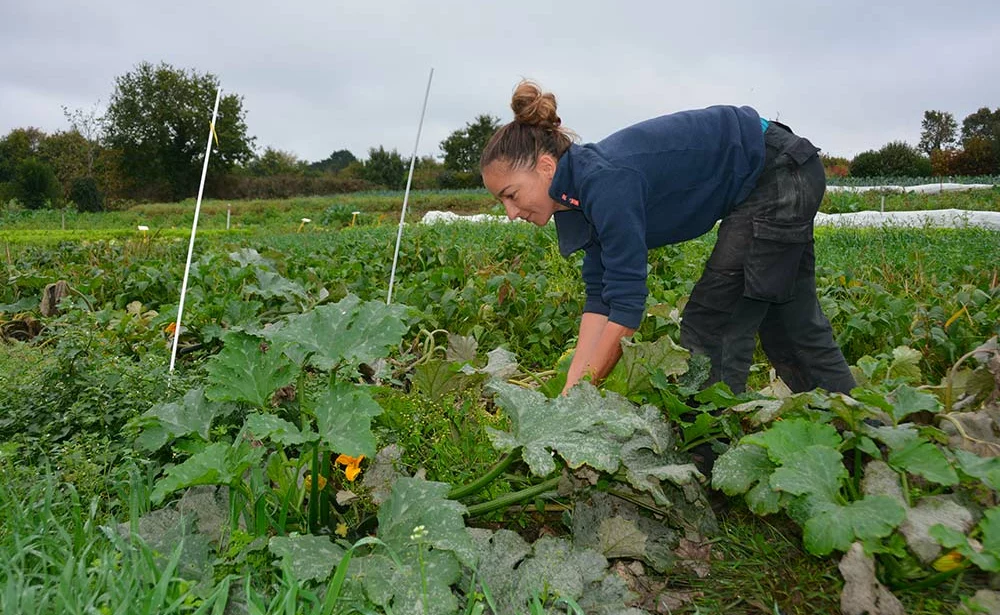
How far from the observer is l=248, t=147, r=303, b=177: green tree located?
4991 centimetres

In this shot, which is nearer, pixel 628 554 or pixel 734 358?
pixel 628 554

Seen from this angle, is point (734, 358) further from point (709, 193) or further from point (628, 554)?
point (628, 554)

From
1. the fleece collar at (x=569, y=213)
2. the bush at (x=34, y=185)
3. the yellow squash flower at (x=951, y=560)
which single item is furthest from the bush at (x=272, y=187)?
the yellow squash flower at (x=951, y=560)

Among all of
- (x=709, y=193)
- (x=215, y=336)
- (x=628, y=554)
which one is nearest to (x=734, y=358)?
(x=709, y=193)

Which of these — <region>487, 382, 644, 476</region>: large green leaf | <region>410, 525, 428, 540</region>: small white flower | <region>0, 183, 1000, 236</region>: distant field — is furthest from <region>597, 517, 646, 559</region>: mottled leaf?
<region>0, 183, 1000, 236</region>: distant field

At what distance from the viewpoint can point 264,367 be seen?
5.63ft

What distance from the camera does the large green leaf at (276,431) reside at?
56.4 inches

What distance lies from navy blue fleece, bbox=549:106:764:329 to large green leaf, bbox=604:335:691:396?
0.94 ft

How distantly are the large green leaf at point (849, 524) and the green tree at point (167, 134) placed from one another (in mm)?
38864

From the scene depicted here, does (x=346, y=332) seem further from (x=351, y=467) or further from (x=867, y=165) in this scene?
(x=867, y=165)

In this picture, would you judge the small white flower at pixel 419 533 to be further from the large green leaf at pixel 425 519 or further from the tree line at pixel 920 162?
the tree line at pixel 920 162

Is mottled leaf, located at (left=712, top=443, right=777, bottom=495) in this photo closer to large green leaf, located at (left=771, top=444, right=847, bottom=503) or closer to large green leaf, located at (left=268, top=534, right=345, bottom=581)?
large green leaf, located at (left=771, top=444, right=847, bottom=503)

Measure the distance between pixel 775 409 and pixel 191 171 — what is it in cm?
4078

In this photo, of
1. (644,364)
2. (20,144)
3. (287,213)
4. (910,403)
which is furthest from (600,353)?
(20,144)
